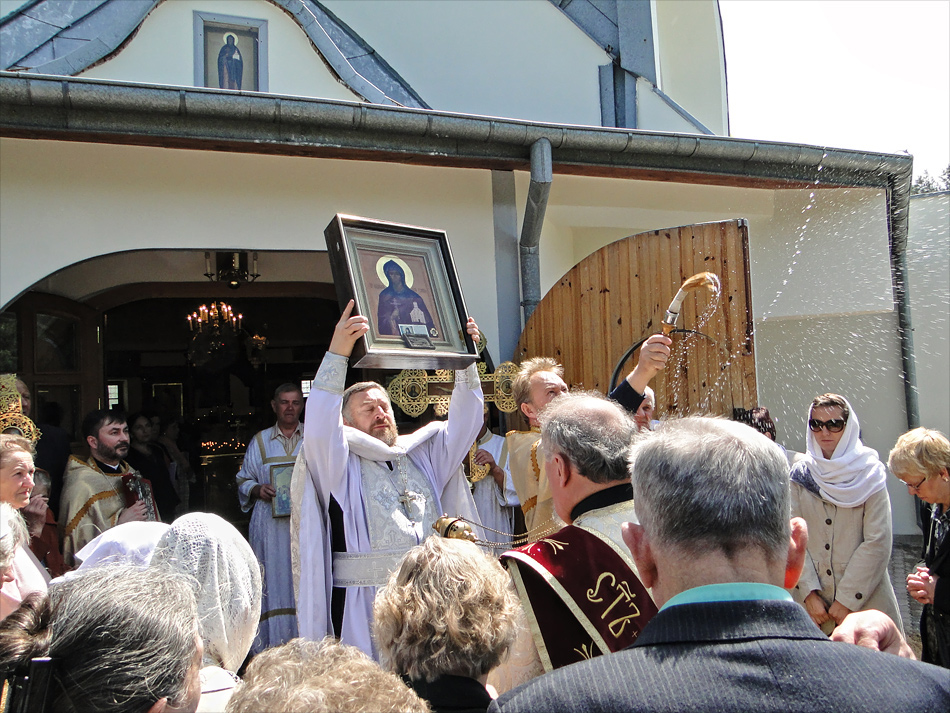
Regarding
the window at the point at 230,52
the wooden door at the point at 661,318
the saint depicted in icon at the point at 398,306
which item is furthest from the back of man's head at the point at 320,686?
the window at the point at 230,52

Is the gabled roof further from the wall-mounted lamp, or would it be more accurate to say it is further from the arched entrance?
the wall-mounted lamp

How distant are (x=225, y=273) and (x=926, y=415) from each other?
7138mm

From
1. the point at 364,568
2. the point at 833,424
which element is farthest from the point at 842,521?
the point at 364,568

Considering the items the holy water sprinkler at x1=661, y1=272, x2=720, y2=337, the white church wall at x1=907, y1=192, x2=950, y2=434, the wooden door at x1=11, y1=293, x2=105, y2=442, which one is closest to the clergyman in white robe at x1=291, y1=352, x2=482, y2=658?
the holy water sprinkler at x1=661, y1=272, x2=720, y2=337

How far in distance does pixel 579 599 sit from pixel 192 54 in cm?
466

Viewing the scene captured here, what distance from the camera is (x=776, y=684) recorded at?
1.04 m

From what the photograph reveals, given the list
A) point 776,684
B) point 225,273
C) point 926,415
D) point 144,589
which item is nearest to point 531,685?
point 776,684

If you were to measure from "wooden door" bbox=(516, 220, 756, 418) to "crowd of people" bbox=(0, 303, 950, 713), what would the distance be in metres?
1.06

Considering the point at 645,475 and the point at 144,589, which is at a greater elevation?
the point at 645,475

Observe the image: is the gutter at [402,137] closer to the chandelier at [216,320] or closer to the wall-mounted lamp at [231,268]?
the wall-mounted lamp at [231,268]

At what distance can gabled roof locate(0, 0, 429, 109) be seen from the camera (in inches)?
194

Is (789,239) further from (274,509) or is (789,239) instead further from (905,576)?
(274,509)

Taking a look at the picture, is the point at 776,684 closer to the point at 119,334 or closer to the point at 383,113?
the point at 383,113

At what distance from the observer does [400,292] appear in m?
3.50
